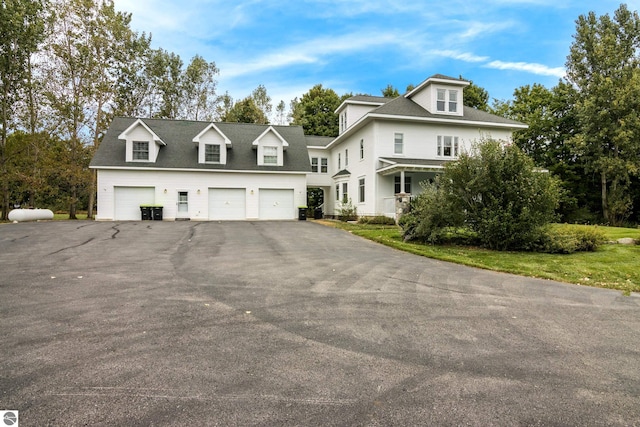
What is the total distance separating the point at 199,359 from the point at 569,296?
5.71 meters

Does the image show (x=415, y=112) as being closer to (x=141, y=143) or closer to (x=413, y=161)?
(x=413, y=161)

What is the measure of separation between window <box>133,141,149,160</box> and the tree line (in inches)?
224

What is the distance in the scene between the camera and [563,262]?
28.3ft

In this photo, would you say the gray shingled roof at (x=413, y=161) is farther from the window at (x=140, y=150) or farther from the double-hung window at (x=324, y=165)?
A: the window at (x=140, y=150)

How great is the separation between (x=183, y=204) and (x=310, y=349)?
20.5 m

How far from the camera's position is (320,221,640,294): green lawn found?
22.9 ft

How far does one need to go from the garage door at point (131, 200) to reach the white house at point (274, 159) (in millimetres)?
54

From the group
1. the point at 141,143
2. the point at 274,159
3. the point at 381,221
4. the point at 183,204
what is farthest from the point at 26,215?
the point at 381,221

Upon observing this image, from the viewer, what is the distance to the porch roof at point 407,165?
57.5ft

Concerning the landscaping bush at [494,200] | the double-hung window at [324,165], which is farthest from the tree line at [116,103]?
the landscaping bush at [494,200]

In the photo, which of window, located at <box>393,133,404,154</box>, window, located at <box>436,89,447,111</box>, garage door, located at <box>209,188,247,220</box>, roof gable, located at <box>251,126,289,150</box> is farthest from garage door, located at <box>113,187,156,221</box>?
window, located at <box>436,89,447,111</box>

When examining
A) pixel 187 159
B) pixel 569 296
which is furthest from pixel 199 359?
pixel 187 159

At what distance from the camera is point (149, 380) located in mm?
2703

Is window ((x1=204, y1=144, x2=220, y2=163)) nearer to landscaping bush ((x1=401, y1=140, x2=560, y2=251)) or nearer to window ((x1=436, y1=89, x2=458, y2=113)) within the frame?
window ((x1=436, y1=89, x2=458, y2=113))
